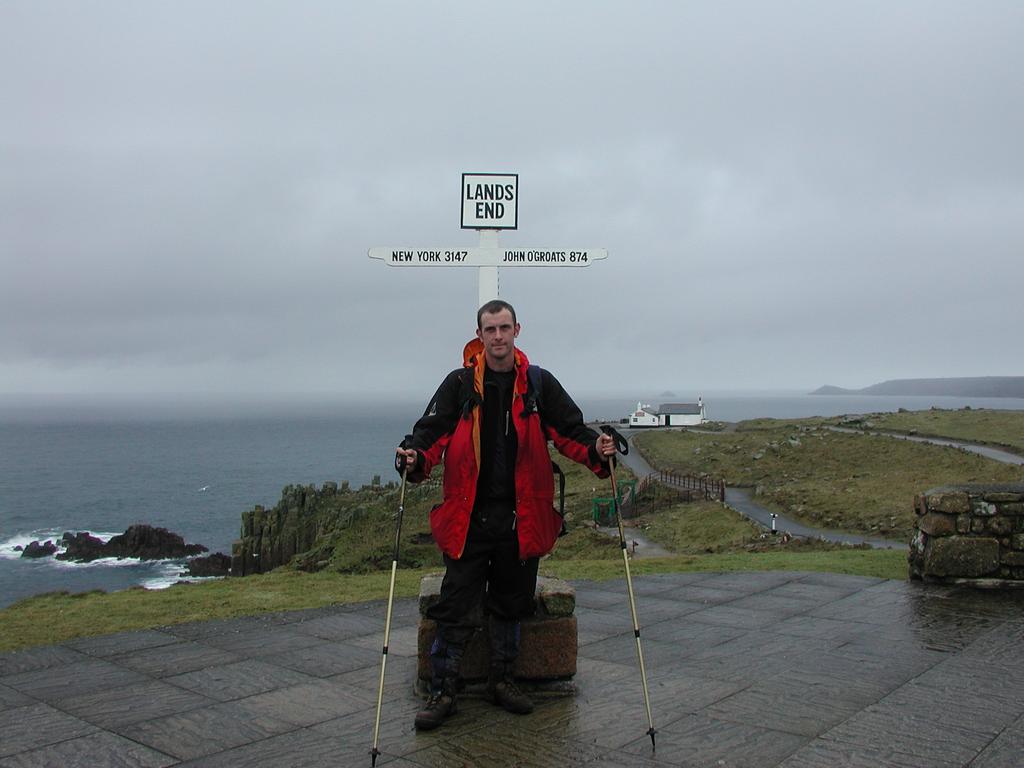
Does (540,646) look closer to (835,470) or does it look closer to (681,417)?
(835,470)

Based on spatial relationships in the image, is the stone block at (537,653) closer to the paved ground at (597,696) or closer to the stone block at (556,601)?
the stone block at (556,601)

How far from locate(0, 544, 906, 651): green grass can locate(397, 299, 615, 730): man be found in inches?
110

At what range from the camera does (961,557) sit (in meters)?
8.34

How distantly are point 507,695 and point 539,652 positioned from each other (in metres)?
0.43

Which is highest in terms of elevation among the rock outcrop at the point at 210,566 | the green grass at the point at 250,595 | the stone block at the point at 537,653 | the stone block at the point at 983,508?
the stone block at the point at 983,508

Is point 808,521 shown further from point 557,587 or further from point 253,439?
point 253,439

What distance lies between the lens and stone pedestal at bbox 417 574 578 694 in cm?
515

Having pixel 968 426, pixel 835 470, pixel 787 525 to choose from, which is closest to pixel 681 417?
pixel 968 426

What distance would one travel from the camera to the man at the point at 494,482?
473 cm

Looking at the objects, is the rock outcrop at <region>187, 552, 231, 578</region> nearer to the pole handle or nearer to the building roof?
the pole handle

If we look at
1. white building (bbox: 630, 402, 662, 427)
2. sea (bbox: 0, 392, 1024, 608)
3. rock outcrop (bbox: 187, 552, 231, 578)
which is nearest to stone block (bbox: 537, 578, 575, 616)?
sea (bbox: 0, 392, 1024, 608)

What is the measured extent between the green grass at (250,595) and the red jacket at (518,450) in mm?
3013

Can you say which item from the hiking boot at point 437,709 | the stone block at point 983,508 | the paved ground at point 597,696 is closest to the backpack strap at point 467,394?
the hiking boot at point 437,709

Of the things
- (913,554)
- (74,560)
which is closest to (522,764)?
(913,554)
